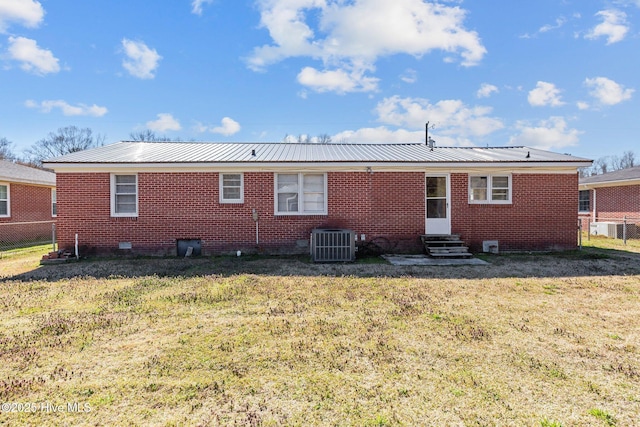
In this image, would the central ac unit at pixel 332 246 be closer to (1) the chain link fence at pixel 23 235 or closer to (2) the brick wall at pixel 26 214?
(1) the chain link fence at pixel 23 235

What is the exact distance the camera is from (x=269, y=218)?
1035cm

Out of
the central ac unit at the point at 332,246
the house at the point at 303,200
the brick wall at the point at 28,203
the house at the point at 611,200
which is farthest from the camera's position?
the house at the point at 611,200

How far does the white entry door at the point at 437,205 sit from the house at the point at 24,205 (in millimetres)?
14426

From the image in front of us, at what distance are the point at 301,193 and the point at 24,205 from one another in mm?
13919

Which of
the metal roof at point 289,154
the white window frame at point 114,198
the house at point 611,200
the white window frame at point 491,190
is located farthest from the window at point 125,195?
the house at point 611,200

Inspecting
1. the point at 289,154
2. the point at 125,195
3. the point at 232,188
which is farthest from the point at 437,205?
the point at 125,195

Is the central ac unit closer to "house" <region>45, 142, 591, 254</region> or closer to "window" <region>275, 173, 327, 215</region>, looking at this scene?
"house" <region>45, 142, 591, 254</region>

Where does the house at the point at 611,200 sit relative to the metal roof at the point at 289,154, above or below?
below

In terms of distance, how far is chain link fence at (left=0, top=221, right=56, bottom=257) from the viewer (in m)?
13.6

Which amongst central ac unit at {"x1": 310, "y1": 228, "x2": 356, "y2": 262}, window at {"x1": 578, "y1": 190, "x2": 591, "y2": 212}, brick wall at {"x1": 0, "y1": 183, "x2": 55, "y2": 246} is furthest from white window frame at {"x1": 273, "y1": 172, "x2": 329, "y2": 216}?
window at {"x1": 578, "y1": 190, "x2": 591, "y2": 212}

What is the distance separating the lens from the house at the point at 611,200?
15648 mm

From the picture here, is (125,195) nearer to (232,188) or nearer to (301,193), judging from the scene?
(232,188)

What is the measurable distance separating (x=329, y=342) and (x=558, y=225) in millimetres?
10104

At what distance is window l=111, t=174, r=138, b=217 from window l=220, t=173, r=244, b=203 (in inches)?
104
